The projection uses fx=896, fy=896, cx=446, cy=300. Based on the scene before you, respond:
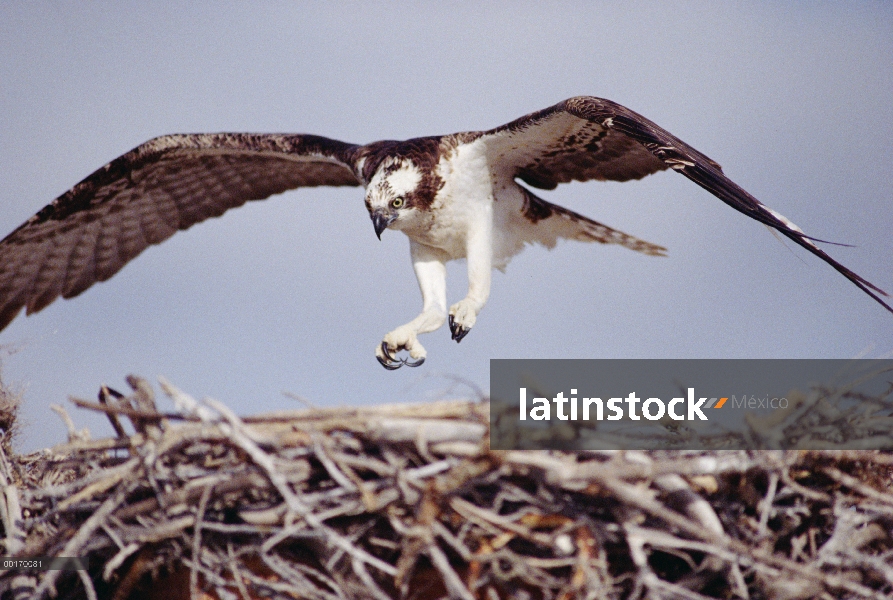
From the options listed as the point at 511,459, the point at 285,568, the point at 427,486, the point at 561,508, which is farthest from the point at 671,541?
the point at 285,568

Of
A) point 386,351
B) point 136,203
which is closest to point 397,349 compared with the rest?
point 386,351

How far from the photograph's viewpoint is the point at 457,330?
224 inches

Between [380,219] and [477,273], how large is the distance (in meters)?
0.75

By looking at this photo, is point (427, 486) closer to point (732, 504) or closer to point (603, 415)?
point (603, 415)

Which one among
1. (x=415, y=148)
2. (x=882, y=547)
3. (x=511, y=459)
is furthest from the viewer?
(x=415, y=148)

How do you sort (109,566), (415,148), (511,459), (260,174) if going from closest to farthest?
1. (511,459)
2. (109,566)
3. (415,148)
4. (260,174)

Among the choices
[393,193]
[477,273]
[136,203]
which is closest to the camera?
[393,193]

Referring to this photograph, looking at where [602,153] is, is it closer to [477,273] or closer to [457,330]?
[477,273]

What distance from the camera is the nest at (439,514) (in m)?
3.03

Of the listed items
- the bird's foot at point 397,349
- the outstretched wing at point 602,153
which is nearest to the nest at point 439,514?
the outstretched wing at point 602,153

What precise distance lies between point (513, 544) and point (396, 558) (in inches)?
17.8

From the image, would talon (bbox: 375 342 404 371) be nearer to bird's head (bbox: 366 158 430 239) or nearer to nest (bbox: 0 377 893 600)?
bird's head (bbox: 366 158 430 239)

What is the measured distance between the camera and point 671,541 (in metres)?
3.03

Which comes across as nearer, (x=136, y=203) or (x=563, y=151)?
(x=563, y=151)
